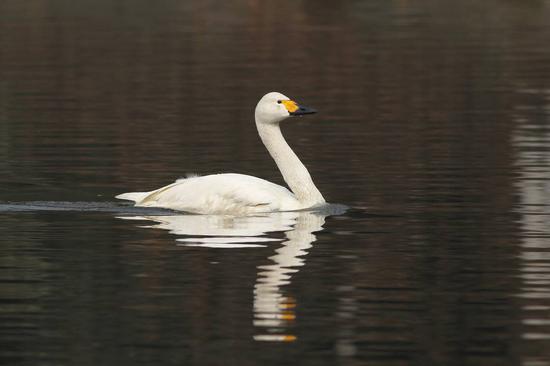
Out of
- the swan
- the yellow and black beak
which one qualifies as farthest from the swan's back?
the yellow and black beak

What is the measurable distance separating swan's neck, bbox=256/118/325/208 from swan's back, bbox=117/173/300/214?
156mm

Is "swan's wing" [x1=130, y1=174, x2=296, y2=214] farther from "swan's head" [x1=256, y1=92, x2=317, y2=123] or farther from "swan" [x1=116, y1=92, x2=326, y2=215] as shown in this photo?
"swan's head" [x1=256, y1=92, x2=317, y2=123]

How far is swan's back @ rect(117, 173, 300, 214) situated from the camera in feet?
58.9

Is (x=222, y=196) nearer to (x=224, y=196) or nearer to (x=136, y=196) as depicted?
(x=224, y=196)

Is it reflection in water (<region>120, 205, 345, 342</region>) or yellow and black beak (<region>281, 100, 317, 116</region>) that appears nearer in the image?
reflection in water (<region>120, 205, 345, 342</region>)

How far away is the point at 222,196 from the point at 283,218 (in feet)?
2.23

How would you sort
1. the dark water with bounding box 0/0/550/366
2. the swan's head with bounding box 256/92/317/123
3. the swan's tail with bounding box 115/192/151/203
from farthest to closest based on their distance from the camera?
the swan's head with bounding box 256/92/317/123 → the swan's tail with bounding box 115/192/151/203 → the dark water with bounding box 0/0/550/366

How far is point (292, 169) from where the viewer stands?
18.9m

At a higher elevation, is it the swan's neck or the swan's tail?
the swan's neck

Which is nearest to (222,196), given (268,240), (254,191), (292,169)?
(254,191)

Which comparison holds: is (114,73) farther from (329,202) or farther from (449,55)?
(329,202)

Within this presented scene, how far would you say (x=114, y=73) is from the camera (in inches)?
1500

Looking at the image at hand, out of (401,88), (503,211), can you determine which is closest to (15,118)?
(401,88)

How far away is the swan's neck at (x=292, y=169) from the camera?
60.7 feet
